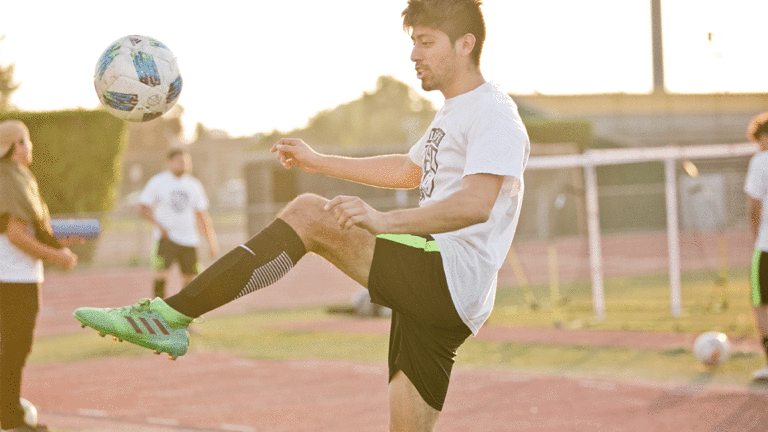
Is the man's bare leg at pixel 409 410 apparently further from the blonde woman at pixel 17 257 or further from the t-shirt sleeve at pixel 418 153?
the blonde woman at pixel 17 257

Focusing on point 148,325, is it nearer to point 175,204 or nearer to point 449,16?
point 449,16

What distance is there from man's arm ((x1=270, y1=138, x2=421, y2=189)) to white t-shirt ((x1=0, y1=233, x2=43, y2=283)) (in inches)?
90.6

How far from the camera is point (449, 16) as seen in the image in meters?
2.91

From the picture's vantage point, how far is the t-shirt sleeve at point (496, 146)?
108 inches

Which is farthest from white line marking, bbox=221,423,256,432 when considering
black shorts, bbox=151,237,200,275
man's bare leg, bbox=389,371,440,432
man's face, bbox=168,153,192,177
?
man's face, bbox=168,153,192,177

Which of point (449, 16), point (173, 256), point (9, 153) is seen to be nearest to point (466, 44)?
point (449, 16)

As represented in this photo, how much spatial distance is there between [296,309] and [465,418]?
291 inches

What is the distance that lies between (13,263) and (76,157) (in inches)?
661

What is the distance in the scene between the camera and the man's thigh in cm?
289

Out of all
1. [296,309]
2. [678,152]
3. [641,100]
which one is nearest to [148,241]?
[296,309]

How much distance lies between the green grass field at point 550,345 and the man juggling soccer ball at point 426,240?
Answer: 4.31m

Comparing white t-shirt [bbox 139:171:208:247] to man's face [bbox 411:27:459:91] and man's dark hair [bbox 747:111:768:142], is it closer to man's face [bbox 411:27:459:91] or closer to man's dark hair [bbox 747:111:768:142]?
man's dark hair [bbox 747:111:768:142]

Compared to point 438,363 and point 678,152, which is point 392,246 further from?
point 678,152

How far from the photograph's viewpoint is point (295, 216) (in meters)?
2.89
